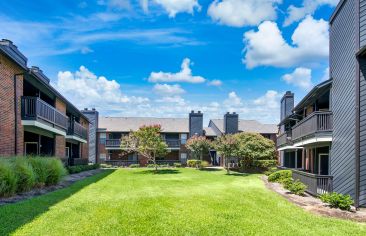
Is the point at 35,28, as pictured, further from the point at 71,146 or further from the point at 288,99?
the point at 288,99

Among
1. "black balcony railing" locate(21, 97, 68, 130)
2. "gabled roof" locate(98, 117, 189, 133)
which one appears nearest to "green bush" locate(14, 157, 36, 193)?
"black balcony railing" locate(21, 97, 68, 130)

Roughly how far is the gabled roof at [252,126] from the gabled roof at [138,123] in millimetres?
4816

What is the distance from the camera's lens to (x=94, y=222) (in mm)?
8953

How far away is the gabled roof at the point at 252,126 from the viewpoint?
49.0 metres

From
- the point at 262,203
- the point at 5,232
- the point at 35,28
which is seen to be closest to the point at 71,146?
the point at 35,28

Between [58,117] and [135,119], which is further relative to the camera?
[135,119]

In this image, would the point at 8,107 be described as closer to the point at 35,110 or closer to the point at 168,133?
the point at 35,110

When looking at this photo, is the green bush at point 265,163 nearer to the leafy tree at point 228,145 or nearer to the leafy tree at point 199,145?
the leafy tree at point 228,145

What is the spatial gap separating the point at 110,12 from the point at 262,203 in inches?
417

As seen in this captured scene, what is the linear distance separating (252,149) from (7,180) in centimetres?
2503

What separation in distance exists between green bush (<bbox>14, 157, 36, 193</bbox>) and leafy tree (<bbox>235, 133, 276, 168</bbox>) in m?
21.5

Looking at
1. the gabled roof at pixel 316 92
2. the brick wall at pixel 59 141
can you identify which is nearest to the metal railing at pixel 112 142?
the brick wall at pixel 59 141

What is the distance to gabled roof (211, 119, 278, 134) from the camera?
48969 millimetres

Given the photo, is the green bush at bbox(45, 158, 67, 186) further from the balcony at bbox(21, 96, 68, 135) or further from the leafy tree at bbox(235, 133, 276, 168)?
the leafy tree at bbox(235, 133, 276, 168)
